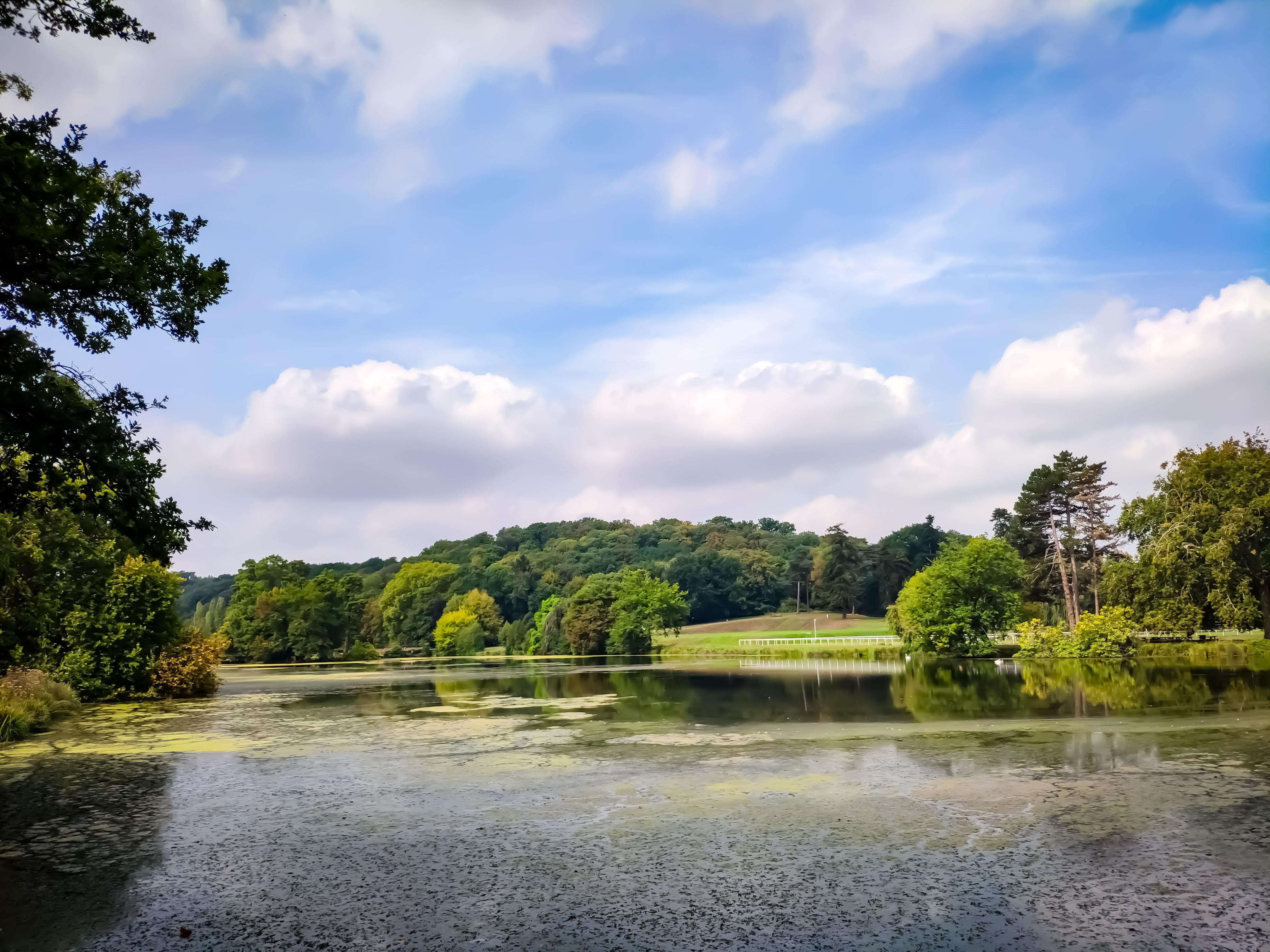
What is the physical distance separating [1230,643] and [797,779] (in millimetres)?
43001

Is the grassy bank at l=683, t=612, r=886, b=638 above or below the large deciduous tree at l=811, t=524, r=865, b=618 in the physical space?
below

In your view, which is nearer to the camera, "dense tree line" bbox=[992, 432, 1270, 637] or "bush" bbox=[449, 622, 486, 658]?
"dense tree line" bbox=[992, 432, 1270, 637]

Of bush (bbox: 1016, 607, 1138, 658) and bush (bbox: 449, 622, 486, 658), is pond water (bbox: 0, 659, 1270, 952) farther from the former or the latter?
bush (bbox: 449, 622, 486, 658)

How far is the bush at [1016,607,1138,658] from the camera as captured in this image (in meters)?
47.2

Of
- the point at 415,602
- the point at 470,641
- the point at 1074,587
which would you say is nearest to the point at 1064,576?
the point at 1074,587

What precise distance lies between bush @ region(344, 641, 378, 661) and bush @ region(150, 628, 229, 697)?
195 feet

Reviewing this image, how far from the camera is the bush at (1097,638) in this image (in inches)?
1860

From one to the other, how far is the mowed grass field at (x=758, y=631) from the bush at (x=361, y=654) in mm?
32836

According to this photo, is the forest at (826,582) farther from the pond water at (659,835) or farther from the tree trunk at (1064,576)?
the pond water at (659,835)

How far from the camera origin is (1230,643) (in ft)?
147

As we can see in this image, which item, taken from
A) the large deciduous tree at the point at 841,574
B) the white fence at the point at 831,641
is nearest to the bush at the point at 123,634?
the white fence at the point at 831,641

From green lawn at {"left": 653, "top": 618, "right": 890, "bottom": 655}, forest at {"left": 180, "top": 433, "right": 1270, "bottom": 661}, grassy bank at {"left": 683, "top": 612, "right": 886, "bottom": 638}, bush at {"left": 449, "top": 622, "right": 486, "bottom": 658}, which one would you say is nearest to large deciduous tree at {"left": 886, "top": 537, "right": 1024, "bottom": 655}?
forest at {"left": 180, "top": 433, "right": 1270, "bottom": 661}

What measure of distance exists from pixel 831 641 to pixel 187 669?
5433 centimetres

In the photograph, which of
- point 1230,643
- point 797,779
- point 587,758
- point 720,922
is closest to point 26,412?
point 720,922
